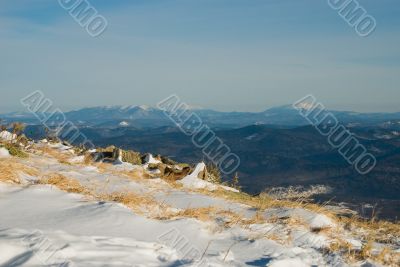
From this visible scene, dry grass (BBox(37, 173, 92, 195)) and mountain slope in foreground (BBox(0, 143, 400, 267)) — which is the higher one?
dry grass (BBox(37, 173, 92, 195))

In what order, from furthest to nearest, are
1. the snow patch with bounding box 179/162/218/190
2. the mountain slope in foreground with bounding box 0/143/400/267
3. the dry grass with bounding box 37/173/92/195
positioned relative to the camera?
the snow patch with bounding box 179/162/218/190
the dry grass with bounding box 37/173/92/195
the mountain slope in foreground with bounding box 0/143/400/267

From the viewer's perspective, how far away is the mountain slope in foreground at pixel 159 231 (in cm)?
602

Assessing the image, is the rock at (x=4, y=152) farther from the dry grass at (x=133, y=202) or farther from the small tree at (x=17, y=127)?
the dry grass at (x=133, y=202)

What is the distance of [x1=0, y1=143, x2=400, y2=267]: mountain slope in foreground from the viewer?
19.7 feet

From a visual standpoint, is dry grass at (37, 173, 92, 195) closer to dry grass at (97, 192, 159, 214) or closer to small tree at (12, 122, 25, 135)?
dry grass at (97, 192, 159, 214)

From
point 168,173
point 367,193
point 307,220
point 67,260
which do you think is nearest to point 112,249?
point 67,260

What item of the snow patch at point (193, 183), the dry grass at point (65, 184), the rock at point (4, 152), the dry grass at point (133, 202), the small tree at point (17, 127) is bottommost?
the snow patch at point (193, 183)

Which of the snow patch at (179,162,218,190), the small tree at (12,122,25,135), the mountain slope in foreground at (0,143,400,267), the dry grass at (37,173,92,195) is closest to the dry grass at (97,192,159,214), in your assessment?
the mountain slope in foreground at (0,143,400,267)

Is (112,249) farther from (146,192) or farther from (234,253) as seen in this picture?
(146,192)

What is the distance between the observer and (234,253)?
714 cm

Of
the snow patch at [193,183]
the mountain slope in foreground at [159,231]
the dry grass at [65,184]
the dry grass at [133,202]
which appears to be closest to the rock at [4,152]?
the mountain slope in foreground at [159,231]

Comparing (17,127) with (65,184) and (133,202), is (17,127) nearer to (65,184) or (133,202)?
(65,184)

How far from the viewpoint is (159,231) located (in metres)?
7.48

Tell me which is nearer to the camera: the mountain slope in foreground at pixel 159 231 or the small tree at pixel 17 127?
the mountain slope in foreground at pixel 159 231
